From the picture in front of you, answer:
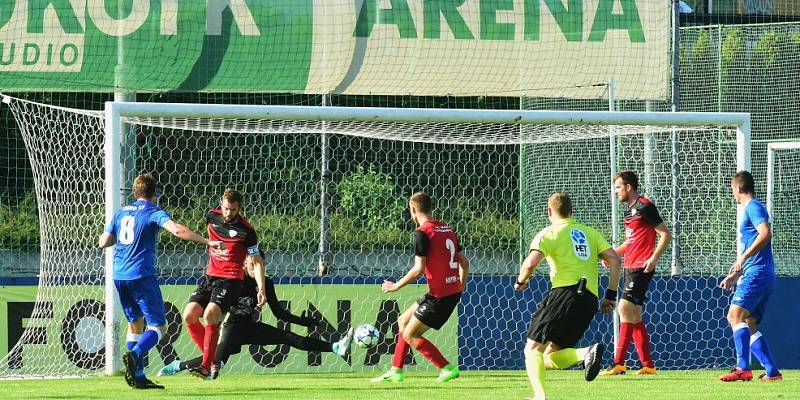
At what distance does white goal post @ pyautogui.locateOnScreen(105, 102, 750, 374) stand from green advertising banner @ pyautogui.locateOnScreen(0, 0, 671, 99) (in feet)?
3.98

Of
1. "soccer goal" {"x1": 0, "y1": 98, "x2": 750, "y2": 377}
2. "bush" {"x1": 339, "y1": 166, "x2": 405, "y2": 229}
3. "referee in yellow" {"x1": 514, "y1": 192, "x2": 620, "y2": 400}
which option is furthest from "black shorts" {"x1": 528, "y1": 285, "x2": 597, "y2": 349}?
"bush" {"x1": 339, "y1": 166, "x2": 405, "y2": 229}

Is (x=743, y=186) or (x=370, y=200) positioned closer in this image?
(x=743, y=186)

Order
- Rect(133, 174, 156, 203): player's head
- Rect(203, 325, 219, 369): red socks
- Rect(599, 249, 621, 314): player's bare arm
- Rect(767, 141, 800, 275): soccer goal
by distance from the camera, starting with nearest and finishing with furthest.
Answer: Rect(599, 249, 621, 314): player's bare arm, Rect(133, 174, 156, 203): player's head, Rect(203, 325, 219, 369): red socks, Rect(767, 141, 800, 275): soccer goal

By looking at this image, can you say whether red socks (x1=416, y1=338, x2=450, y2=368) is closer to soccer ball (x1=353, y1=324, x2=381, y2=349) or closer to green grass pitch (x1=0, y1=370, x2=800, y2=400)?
green grass pitch (x1=0, y1=370, x2=800, y2=400)

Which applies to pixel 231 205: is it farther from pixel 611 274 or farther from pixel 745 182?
pixel 745 182

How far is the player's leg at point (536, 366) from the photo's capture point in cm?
819

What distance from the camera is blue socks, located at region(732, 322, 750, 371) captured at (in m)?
10.6

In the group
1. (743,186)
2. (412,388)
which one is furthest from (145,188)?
(743,186)

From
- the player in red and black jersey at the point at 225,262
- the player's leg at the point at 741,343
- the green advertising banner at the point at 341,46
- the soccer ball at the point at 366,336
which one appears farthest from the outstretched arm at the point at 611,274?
the green advertising banner at the point at 341,46

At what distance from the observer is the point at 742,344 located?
10.6 metres

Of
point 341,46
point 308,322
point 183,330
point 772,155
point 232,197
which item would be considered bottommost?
point 183,330

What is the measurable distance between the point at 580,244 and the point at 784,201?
33.1 feet

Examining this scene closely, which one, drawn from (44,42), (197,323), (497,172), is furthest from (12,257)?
(497,172)

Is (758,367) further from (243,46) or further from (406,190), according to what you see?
(243,46)
